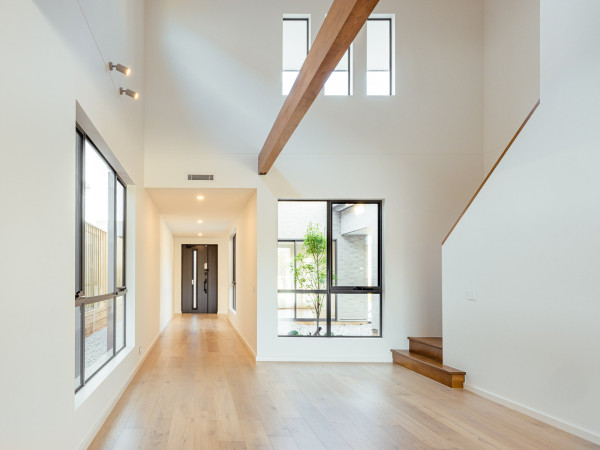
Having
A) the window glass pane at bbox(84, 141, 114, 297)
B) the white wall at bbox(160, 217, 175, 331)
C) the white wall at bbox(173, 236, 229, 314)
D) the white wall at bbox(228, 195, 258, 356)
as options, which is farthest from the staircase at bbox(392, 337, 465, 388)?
the white wall at bbox(173, 236, 229, 314)

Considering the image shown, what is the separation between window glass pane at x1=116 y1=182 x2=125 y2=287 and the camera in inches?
235

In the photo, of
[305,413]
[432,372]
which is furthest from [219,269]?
[305,413]

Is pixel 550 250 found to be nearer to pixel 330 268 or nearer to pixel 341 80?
pixel 330 268

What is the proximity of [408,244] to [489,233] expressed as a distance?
2200 millimetres

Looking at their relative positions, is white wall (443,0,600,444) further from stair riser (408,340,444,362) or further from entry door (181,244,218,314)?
entry door (181,244,218,314)

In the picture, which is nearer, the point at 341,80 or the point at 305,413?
the point at 305,413

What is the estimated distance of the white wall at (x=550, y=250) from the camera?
13.1 feet

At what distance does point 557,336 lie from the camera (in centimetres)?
427

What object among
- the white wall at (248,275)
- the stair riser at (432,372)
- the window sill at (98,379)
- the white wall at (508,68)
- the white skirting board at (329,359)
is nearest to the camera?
the window sill at (98,379)

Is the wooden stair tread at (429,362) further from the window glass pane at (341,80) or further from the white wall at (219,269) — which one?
the white wall at (219,269)

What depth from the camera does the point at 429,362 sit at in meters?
6.37

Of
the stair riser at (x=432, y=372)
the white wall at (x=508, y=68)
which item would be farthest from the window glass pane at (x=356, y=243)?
the white wall at (x=508, y=68)

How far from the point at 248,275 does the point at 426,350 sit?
3.13 metres

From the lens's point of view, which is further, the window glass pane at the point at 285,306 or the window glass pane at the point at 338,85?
the window glass pane at the point at 338,85
